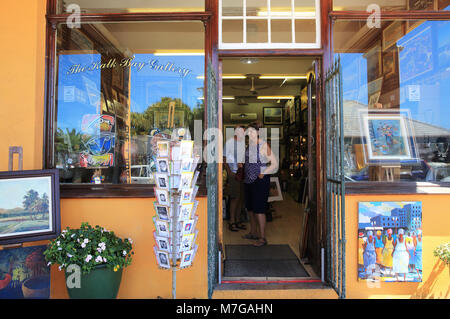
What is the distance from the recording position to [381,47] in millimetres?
3756

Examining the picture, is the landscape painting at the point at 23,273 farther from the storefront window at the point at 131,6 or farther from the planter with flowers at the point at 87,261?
the storefront window at the point at 131,6

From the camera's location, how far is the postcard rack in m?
2.40

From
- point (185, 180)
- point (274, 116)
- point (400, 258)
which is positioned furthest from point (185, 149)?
point (274, 116)

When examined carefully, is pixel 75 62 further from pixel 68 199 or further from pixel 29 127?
pixel 68 199

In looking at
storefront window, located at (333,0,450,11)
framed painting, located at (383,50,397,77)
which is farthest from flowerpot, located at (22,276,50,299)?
framed painting, located at (383,50,397,77)

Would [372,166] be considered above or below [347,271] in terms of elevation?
above

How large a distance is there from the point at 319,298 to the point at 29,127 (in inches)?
137

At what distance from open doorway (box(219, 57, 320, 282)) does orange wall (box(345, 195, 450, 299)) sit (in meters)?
0.46

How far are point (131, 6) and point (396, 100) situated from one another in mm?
3332

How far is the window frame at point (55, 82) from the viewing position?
10.5 ft

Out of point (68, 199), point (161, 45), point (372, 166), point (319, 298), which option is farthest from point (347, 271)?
point (161, 45)

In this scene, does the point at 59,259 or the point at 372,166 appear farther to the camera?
the point at 372,166

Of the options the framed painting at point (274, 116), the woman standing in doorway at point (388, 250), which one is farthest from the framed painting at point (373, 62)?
the framed painting at point (274, 116)

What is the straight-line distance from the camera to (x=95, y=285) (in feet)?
8.82
